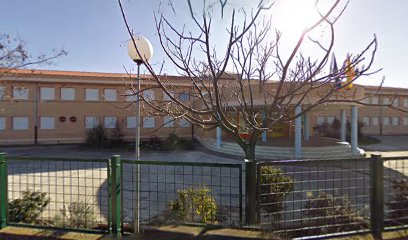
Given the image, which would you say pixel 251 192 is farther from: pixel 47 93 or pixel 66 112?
pixel 47 93

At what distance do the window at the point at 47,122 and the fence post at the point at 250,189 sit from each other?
920 inches

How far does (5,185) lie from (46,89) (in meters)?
21.8

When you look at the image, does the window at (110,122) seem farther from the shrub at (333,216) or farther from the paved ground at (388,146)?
the shrub at (333,216)

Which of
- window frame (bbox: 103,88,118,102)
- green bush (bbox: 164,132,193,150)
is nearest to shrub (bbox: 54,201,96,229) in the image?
green bush (bbox: 164,132,193,150)

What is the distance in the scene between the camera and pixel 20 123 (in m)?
22.3

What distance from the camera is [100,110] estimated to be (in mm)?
23984

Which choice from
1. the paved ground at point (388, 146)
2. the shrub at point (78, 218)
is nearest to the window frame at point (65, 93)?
the shrub at point (78, 218)

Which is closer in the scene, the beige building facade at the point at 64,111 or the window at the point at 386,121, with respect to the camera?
the beige building facade at the point at 64,111

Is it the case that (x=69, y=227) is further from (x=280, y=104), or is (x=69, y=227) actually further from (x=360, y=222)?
(x=360, y=222)

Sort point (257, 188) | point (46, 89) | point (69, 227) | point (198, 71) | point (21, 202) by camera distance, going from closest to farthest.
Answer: point (257, 188), point (69, 227), point (21, 202), point (198, 71), point (46, 89)

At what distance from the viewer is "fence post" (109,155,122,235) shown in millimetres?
3504

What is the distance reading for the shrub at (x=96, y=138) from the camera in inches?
822

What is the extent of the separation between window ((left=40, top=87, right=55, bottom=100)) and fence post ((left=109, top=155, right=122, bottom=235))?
2259 centimetres

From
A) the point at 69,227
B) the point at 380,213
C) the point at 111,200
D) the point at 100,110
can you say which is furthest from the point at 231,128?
the point at 100,110
